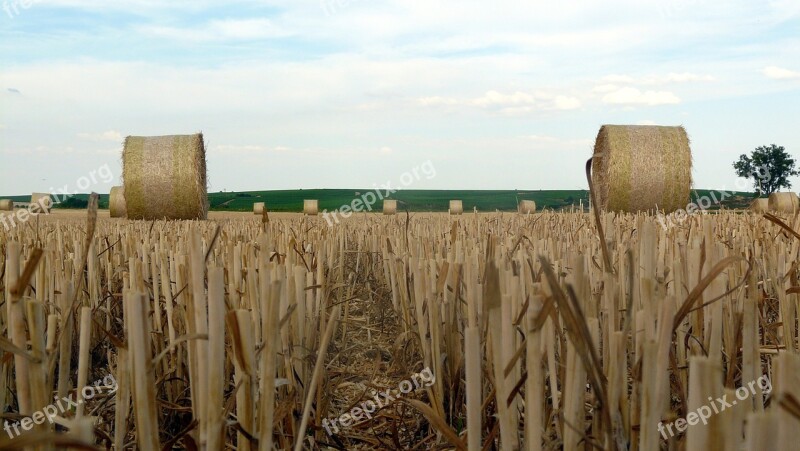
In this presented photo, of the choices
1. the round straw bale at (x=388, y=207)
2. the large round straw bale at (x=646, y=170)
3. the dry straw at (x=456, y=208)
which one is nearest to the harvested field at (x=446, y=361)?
the large round straw bale at (x=646, y=170)

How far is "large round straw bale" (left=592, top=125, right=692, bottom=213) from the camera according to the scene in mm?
10078

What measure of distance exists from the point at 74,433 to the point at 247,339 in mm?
450

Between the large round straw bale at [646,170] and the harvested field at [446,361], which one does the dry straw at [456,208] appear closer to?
the large round straw bale at [646,170]

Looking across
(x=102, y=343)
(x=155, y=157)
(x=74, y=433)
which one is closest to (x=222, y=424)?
(x=74, y=433)

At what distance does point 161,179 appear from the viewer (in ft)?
34.5

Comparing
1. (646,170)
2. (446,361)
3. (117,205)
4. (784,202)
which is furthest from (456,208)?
(446,361)

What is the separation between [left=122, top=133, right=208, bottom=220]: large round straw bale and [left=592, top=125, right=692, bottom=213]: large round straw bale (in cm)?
602

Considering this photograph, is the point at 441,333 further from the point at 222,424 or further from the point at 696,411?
the point at 696,411

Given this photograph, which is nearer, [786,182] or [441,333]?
[441,333]

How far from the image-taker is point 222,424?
3.51ft

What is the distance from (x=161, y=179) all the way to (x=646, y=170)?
6.95 m

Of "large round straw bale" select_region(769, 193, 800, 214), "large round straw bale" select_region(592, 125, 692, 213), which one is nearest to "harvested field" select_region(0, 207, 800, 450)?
"large round straw bale" select_region(592, 125, 692, 213)

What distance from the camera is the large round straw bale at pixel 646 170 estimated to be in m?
10.1

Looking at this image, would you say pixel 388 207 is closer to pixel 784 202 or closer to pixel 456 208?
pixel 456 208
